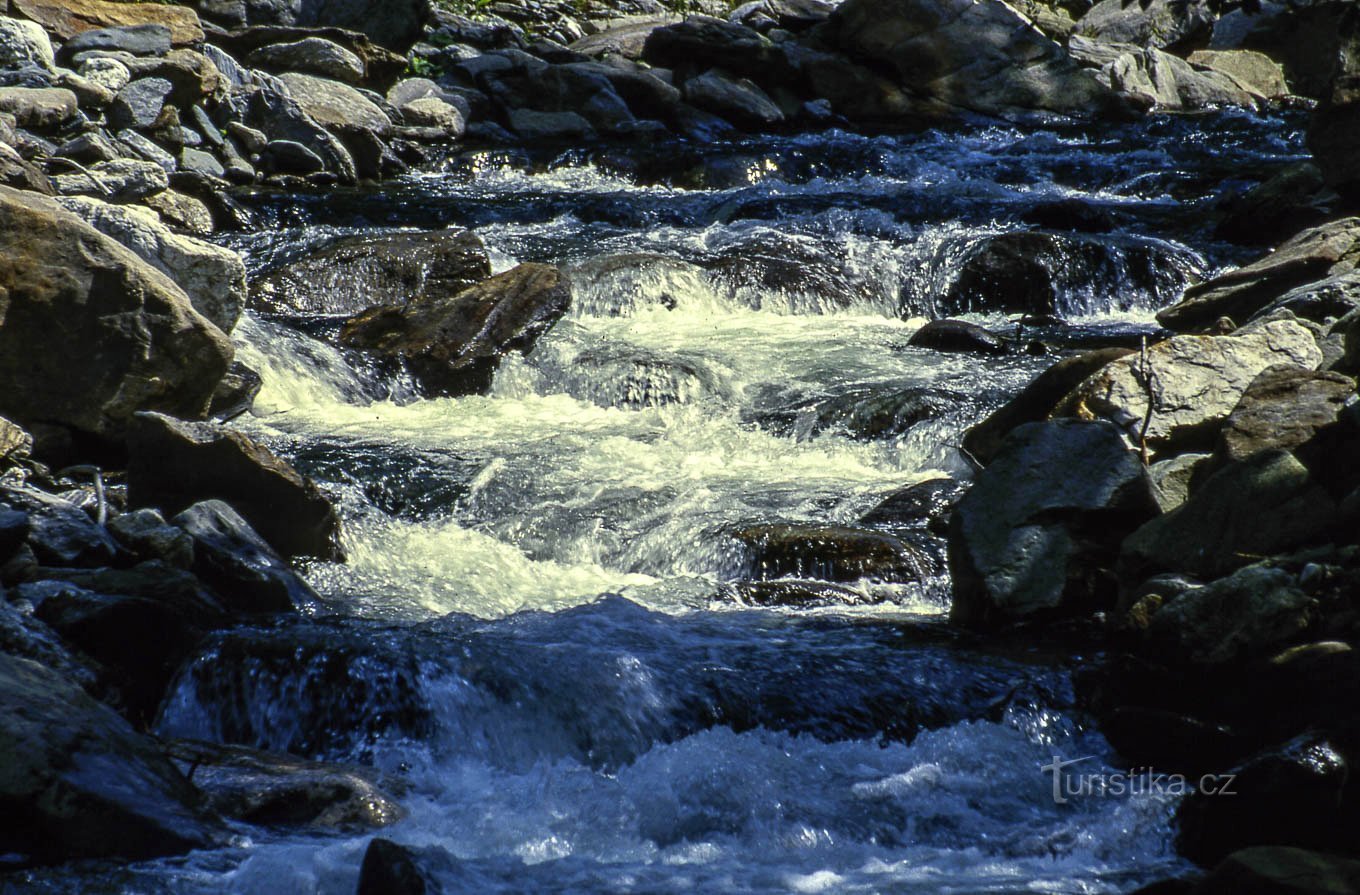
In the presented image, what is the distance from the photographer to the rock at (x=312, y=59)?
15.4m

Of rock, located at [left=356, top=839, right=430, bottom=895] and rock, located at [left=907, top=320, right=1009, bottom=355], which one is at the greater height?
rock, located at [left=907, top=320, right=1009, bottom=355]

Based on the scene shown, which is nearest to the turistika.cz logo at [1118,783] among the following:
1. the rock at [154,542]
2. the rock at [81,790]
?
the rock at [81,790]

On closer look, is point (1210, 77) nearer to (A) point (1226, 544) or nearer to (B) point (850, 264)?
(B) point (850, 264)

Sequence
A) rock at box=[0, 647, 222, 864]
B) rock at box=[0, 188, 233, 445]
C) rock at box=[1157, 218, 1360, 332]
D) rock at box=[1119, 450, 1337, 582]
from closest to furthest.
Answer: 1. rock at box=[0, 647, 222, 864]
2. rock at box=[1119, 450, 1337, 582]
3. rock at box=[0, 188, 233, 445]
4. rock at box=[1157, 218, 1360, 332]

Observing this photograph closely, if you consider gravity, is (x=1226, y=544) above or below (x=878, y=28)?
below

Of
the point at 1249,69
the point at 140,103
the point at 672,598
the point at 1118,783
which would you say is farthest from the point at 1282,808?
the point at 1249,69

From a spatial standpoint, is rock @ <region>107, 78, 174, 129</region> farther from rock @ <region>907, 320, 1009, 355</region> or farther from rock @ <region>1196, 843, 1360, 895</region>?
rock @ <region>1196, 843, 1360, 895</region>

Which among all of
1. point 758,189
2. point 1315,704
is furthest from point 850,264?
point 1315,704

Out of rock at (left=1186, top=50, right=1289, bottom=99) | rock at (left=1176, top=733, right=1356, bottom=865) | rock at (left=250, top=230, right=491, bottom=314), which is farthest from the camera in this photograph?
rock at (left=1186, top=50, right=1289, bottom=99)

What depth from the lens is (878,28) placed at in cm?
1917

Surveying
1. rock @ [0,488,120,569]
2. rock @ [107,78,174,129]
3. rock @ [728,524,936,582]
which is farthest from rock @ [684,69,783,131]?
rock @ [0,488,120,569]

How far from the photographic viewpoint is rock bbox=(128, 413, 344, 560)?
18.5 ft

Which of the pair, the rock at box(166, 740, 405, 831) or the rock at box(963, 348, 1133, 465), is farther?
the rock at box(963, 348, 1133, 465)

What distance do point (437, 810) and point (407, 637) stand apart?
94cm
